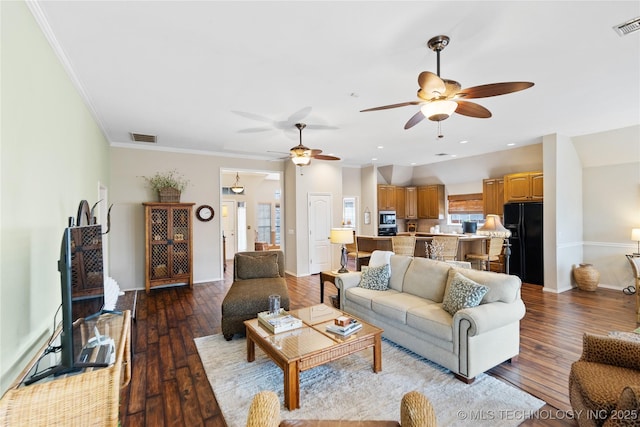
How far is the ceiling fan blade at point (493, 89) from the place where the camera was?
213 centimetres

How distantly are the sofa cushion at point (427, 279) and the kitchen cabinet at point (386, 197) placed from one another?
4.91 m

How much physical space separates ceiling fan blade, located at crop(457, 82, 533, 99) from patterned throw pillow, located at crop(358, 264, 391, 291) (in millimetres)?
2252

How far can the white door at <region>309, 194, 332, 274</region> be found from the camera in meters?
7.08

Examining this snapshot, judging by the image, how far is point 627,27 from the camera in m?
2.22

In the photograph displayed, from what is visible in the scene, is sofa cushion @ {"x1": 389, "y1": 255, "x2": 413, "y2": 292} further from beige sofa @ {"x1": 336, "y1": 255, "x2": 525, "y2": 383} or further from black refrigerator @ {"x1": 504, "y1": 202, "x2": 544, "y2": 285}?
black refrigerator @ {"x1": 504, "y1": 202, "x2": 544, "y2": 285}

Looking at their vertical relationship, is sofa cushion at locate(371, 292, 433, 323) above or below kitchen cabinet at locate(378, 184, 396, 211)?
below

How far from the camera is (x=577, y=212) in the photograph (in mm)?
5680

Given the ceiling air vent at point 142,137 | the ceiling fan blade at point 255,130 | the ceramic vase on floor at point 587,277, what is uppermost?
the ceiling air vent at point 142,137

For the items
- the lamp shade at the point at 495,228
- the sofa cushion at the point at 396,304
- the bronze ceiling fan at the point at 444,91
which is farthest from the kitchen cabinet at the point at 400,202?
the bronze ceiling fan at the point at 444,91

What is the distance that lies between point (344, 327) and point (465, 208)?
681cm

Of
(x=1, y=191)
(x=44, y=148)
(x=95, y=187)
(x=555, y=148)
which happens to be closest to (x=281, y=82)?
(x=44, y=148)

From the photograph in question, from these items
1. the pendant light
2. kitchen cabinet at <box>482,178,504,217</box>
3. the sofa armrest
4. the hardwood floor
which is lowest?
the hardwood floor

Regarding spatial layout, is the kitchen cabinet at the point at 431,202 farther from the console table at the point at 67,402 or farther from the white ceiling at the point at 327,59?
the console table at the point at 67,402

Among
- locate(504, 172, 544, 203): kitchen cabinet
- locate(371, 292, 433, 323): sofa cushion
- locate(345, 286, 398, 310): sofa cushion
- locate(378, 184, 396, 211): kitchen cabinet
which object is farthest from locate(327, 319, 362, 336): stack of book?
locate(378, 184, 396, 211): kitchen cabinet
